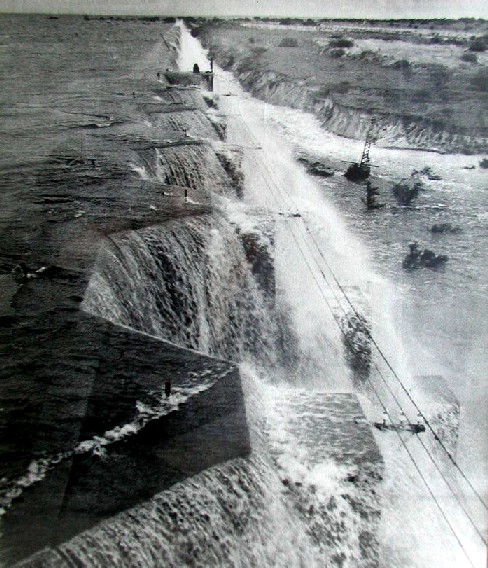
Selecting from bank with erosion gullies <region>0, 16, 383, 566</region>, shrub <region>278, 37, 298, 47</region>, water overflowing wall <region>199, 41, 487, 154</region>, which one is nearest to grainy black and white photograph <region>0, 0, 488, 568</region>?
bank with erosion gullies <region>0, 16, 383, 566</region>

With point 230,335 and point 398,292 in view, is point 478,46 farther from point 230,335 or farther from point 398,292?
point 230,335

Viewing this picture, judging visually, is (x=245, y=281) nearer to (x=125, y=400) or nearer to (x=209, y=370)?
(x=209, y=370)

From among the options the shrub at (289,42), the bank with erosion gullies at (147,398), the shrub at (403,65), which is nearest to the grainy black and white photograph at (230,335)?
the bank with erosion gullies at (147,398)

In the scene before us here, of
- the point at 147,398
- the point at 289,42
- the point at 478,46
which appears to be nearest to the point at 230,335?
the point at 147,398

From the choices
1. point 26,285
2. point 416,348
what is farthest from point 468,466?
point 26,285

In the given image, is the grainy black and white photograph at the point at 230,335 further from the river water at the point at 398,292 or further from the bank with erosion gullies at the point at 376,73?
the bank with erosion gullies at the point at 376,73
